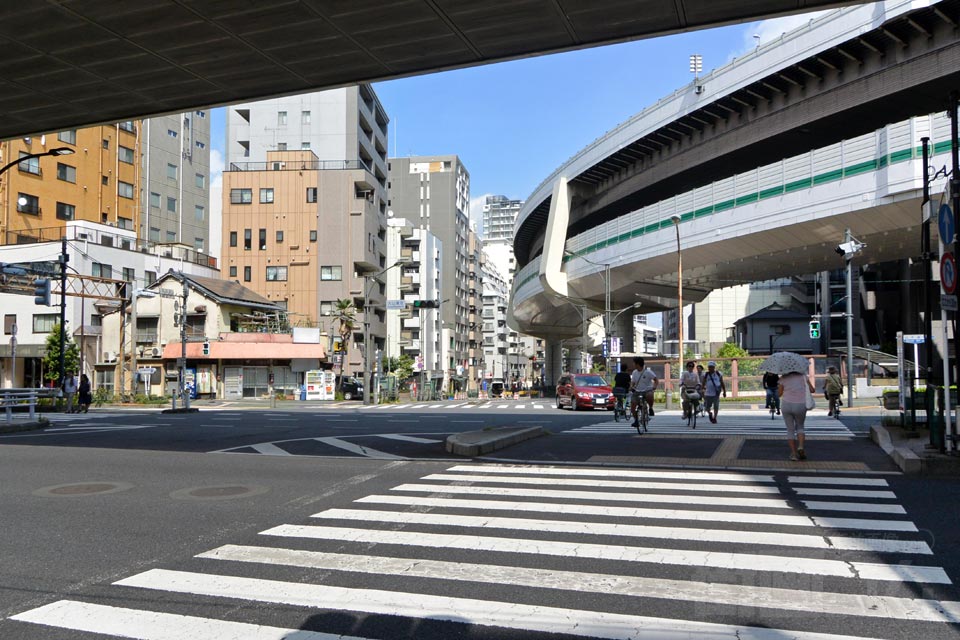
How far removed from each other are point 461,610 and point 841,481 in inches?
284

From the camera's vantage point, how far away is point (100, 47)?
14.4 metres

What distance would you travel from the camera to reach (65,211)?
58.3m

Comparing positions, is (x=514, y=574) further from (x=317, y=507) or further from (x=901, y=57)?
(x=901, y=57)

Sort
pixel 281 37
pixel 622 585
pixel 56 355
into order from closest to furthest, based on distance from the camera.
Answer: pixel 622 585, pixel 281 37, pixel 56 355

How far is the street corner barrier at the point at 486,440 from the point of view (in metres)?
13.4

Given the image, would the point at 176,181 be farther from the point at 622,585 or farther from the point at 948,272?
the point at 622,585

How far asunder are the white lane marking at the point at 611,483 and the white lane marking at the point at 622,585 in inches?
164

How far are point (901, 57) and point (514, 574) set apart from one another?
3511 centimetres

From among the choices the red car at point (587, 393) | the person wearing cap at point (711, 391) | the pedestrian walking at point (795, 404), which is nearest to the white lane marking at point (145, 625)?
the pedestrian walking at point (795, 404)

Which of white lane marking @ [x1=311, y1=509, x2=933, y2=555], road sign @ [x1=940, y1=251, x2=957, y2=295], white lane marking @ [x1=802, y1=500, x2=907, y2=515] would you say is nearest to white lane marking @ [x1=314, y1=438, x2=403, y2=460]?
white lane marking @ [x1=311, y1=509, x2=933, y2=555]

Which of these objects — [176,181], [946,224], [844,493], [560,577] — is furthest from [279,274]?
[560,577]

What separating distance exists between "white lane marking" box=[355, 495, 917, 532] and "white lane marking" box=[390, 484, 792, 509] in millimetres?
488

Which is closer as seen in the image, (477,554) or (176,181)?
(477,554)

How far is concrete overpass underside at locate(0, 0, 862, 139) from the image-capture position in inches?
494
